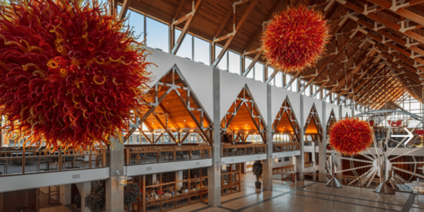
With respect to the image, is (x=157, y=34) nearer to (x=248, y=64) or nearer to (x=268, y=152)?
(x=248, y=64)

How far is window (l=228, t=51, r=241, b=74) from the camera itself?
17.5 meters

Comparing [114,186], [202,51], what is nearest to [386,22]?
[202,51]

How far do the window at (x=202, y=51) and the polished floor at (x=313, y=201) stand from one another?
819 cm

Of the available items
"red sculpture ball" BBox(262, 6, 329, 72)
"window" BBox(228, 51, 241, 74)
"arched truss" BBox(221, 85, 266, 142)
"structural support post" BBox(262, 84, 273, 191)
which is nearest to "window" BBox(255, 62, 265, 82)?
"structural support post" BBox(262, 84, 273, 191)

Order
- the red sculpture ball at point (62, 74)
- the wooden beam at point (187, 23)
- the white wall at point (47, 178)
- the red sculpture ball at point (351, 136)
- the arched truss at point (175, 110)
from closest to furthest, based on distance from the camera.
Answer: the red sculpture ball at point (62, 74) → the white wall at point (47, 178) → the red sculpture ball at point (351, 136) → the wooden beam at point (187, 23) → the arched truss at point (175, 110)

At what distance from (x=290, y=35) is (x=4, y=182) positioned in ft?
29.6

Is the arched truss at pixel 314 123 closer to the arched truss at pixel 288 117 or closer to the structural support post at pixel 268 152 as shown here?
the arched truss at pixel 288 117

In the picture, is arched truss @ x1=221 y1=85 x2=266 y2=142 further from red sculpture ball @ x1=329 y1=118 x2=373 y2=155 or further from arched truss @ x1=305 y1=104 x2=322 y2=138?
arched truss @ x1=305 y1=104 x2=322 y2=138

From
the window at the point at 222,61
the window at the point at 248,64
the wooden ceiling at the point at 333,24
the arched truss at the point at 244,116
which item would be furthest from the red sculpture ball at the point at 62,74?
the window at the point at 248,64

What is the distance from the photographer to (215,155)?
50.5ft

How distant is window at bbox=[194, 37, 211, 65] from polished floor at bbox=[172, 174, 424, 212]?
8.19m

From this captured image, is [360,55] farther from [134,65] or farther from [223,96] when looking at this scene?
[134,65]

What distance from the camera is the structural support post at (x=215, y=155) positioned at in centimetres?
1516

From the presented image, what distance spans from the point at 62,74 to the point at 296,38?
3.50 metres
